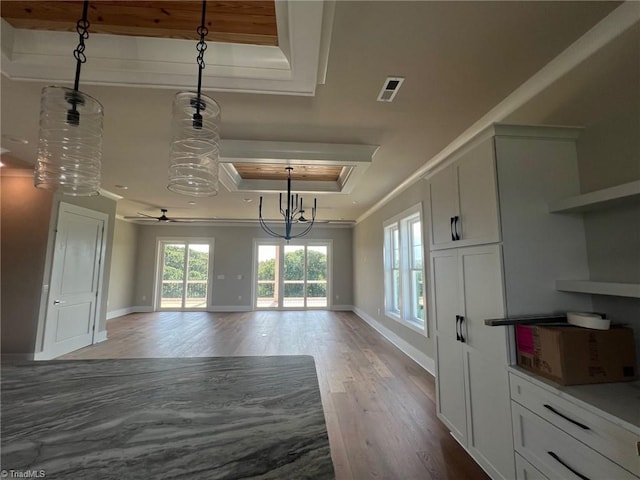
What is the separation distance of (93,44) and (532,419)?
3.40 m

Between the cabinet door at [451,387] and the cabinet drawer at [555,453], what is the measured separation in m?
0.52

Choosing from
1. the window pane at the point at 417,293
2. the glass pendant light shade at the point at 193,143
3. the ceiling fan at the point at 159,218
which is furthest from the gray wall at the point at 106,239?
the window pane at the point at 417,293

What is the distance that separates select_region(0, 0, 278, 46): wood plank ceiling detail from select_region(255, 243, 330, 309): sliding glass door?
6758 mm

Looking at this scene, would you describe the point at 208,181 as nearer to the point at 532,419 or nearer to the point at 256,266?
the point at 532,419

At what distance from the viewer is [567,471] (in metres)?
1.33

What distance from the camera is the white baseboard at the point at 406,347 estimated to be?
11.9 feet

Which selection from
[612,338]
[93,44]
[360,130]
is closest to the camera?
[612,338]

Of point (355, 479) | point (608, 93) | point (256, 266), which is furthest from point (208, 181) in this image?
point (256, 266)

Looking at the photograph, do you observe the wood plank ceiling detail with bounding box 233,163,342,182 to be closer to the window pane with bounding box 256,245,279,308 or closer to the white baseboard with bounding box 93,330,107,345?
the white baseboard with bounding box 93,330,107,345

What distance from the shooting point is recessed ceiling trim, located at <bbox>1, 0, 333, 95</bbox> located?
5.77ft

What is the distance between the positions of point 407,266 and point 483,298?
277cm

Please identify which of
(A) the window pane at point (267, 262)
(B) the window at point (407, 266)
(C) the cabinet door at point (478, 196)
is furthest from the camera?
(A) the window pane at point (267, 262)

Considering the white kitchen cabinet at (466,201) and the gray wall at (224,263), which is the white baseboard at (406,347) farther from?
the gray wall at (224,263)

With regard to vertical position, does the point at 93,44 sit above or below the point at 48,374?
above
